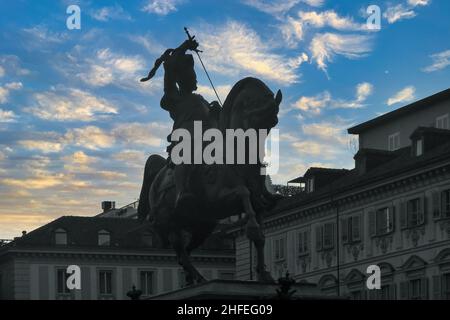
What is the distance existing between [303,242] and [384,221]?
10.7 metres

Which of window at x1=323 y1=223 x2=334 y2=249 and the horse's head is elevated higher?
window at x1=323 y1=223 x2=334 y2=249

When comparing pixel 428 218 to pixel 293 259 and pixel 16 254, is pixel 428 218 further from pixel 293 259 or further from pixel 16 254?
pixel 16 254

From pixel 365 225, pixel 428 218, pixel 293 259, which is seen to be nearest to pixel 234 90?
pixel 428 218

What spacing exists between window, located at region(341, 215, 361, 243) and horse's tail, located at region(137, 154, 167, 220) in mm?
55609

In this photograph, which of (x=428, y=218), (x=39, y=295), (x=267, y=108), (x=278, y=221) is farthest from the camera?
(x=39, y=295)

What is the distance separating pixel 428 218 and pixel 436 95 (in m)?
13.2

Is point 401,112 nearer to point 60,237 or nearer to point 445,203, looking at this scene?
point 445,203

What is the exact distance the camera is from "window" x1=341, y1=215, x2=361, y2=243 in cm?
8738

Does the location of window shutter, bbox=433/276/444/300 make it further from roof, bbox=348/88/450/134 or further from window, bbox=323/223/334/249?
roof, bbox=348/88/450/134

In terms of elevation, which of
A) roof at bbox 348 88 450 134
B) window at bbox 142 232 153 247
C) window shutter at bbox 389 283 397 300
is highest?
roof at bbox 348 88 450 134

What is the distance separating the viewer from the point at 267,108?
1113 inches

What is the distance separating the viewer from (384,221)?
3329 inches

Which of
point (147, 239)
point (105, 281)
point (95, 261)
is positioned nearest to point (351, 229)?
point (105, 281)

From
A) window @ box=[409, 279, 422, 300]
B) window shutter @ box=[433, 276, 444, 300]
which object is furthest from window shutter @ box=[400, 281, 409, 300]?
window shutter @ box=[433, 276, 444, 300]
